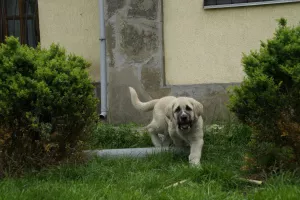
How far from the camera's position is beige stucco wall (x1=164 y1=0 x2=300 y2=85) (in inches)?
328

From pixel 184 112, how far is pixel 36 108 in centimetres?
174

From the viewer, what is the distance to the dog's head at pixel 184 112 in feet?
19.1

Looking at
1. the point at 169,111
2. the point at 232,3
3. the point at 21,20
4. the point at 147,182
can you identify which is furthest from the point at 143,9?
the point at 147,182

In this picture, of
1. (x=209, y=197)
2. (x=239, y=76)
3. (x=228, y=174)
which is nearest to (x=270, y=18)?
(x=239, y=76)

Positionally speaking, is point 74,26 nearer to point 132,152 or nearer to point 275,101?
point 132,152

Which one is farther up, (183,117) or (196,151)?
(183,117)

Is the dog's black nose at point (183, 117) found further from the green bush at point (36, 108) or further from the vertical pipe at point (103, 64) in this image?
the vertical pipe at point (103, 64)

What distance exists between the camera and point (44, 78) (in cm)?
542

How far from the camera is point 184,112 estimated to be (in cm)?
583

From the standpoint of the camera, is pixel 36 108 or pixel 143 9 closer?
pixel 36 108

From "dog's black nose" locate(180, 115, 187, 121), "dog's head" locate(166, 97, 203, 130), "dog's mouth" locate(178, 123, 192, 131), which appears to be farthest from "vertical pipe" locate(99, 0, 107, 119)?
"dog's black nose" locate(180, 115, 187, 121)

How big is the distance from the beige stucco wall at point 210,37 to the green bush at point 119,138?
1.82 meters

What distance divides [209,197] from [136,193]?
2.09 ft

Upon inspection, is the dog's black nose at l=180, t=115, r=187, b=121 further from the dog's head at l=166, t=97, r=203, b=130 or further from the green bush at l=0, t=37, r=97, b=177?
the green bush at l=0, t=37, r=97, b=177
